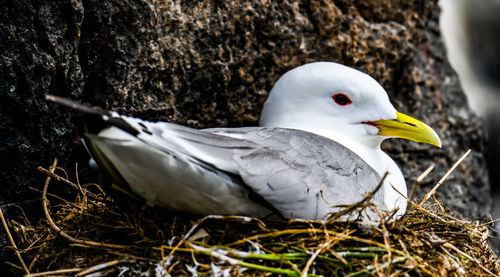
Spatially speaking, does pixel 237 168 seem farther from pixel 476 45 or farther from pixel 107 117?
pixel 476 45

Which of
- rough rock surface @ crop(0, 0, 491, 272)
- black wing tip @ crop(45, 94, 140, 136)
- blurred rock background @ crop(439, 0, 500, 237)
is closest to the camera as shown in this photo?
black wing tip @ crop(45, 94, 140, 136)

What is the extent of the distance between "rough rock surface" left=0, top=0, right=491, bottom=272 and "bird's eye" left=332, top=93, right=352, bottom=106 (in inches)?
18.1

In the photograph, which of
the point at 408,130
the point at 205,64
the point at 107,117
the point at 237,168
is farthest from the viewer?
the point at 205,64

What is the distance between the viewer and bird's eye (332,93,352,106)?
2461 millimetres

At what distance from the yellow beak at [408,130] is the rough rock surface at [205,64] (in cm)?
65

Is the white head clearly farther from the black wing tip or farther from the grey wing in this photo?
the black wing tip

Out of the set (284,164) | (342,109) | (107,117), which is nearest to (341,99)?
(342,109)

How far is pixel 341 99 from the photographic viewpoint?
2473mm

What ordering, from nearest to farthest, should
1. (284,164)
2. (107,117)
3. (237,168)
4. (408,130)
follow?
(107,117) → (237,168) → (284,164) → (408,130)

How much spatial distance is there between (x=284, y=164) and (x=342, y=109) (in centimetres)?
75

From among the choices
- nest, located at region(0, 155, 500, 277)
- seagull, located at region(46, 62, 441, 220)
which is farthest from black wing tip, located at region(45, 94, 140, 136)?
nest, located at region(0, 155, 500, 277)

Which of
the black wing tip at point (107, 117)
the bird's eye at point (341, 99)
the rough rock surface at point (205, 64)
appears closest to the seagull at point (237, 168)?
the black wing tip at point (107, 117)

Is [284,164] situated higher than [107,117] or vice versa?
[107,117]

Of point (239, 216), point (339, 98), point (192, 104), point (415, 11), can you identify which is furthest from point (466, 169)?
point (239, 216)
